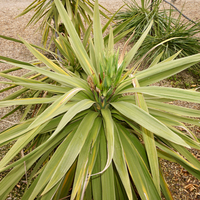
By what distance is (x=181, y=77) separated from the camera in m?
2.80

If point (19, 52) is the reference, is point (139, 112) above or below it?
below

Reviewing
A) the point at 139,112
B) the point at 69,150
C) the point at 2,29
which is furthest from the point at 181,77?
the point at 2,29

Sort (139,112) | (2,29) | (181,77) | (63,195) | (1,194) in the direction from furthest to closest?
(2,29), (181,77), (63,195), (1,194), (139,112)

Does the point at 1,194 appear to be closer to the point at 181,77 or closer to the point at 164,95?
the point at 164,95

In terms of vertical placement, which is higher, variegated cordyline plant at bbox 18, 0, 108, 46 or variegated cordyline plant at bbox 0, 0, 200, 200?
variegated cordyline plant at bbox 18, 0, 108, 46

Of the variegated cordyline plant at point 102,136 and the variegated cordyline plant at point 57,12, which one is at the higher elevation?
the variegated cordyline plant at point 57,12

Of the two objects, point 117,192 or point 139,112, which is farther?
point 117,192

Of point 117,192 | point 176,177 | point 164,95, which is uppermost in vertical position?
point 164,95

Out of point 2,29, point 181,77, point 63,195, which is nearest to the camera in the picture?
point 63,195

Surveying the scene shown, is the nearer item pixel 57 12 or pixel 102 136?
pixel 102 136

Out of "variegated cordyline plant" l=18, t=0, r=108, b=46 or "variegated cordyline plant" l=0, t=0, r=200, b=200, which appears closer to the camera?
"variegated cordyline plant" l=0, t=0, r=200, b=200

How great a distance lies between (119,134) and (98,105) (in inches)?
8.9

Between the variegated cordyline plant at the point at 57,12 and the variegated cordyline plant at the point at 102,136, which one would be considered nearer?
the variegated cordyline plant at the point at 102,136

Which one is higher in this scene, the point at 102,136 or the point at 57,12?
the point at 57,12
